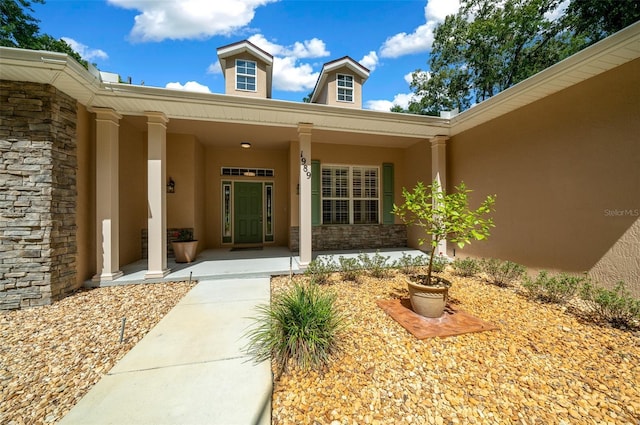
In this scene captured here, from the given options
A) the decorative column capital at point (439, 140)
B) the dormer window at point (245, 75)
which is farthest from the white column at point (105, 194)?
the decorative column capital at point (439, 140)

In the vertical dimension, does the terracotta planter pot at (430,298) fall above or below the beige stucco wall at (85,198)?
below

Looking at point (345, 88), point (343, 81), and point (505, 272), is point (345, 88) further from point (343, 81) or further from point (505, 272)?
point (505, 272)

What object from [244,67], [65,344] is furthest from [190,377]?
[244,67]

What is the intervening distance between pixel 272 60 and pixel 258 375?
765cm

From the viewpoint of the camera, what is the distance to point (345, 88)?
7.63 metres

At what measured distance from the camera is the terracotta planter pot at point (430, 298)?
9.14 feet

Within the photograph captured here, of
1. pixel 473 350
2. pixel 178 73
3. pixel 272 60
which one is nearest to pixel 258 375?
pixel 473 350

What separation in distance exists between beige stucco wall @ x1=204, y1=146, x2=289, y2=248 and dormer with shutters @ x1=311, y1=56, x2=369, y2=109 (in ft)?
7.87

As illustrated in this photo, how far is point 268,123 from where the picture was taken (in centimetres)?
480

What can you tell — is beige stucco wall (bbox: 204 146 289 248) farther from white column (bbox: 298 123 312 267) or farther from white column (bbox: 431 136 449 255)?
white column (bbox: 431 136 449 255)

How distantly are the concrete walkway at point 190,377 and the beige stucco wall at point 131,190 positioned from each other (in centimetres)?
303

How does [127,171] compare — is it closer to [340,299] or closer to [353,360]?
[340,299]

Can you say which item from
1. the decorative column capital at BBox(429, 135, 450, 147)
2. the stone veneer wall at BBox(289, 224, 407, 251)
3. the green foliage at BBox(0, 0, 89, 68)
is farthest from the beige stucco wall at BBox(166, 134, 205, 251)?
the green foliage at BBox(0, 0, 89, 68)

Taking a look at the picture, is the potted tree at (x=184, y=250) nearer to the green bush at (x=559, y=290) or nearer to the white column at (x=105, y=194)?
the white column at (x=105, y=194)
